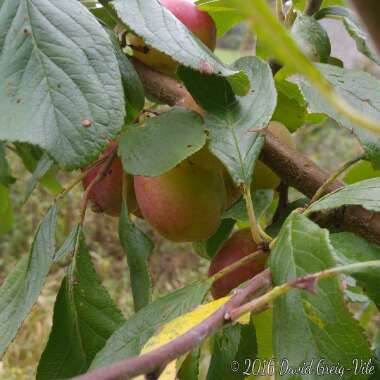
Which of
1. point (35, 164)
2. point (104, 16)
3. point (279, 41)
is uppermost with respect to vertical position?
point (279, 41)

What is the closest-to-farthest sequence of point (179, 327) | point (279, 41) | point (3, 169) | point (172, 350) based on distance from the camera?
point (279, 41) → point (172, 350) → point (179, 327) → point (3, 169)

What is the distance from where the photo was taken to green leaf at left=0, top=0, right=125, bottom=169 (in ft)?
1.37

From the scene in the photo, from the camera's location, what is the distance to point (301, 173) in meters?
0.50

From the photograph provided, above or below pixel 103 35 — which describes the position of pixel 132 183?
below

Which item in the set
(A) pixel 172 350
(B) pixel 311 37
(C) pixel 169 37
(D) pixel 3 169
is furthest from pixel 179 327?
(D) pixel 3 169

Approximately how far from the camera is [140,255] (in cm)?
55

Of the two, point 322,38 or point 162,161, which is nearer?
point 162,161

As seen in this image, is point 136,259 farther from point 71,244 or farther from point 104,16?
point 104,16

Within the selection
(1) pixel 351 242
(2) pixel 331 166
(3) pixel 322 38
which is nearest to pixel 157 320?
(1) pixel 351 242

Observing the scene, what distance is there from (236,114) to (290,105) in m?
0.13

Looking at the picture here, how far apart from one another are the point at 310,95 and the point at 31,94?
0.70 ft

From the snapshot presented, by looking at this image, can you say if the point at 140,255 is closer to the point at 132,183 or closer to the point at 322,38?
the point at 132,183

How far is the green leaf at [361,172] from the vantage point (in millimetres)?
608

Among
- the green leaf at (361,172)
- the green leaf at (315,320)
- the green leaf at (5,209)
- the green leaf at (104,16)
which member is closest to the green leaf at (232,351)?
the green leaf at (315,320)
